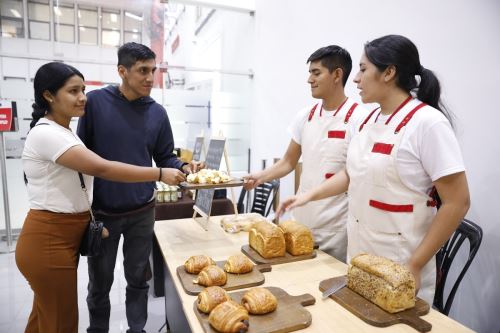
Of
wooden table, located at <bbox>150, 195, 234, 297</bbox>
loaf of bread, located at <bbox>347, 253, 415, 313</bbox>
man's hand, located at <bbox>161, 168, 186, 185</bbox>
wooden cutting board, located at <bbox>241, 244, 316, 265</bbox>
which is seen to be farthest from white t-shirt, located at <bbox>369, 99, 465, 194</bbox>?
wooden table, located at <bbox>150, 195, 234, 297</bbox>

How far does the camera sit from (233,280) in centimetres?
137

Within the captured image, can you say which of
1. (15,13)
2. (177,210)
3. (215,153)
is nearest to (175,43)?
(15,13)

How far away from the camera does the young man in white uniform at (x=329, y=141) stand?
193cm

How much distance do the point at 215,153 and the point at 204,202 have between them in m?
0.45

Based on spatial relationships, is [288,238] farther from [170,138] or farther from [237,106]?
[237,106]

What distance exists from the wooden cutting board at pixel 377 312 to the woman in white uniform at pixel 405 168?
215mm

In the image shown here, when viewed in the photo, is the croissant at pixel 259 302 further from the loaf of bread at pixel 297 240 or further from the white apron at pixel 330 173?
the white apron at pixel 330 173

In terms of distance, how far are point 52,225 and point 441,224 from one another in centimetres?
173

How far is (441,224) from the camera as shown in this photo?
1.27 meters

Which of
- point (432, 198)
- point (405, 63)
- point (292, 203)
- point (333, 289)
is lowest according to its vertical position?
point (333, 289)

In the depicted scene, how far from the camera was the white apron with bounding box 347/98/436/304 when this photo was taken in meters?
1.39

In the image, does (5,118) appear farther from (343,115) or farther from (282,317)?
(282,317)

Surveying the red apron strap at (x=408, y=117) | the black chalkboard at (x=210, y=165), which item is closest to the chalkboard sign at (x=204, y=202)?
the black chalkboard at (x=210, y=165)

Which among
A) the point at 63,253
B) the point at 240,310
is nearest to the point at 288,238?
the point at 240,310
